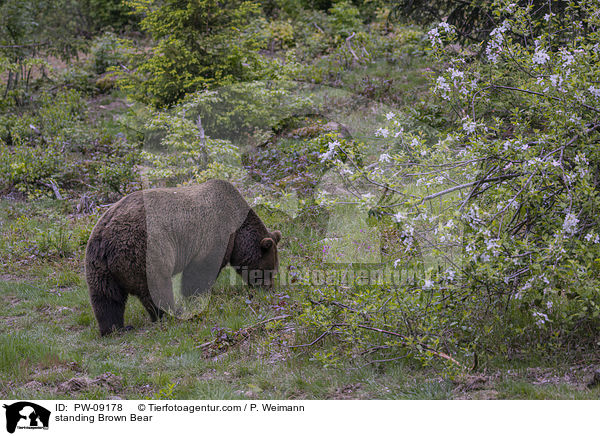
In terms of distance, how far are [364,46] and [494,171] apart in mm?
14756

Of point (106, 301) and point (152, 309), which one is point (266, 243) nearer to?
point (152, 309)

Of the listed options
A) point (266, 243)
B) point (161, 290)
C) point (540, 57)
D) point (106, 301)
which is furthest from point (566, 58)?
point (106, 301)

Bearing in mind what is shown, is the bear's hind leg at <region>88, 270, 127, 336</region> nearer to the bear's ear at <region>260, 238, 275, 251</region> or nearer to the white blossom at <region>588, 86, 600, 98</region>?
the bear's ear at <region>260, 238, 275, 251</region>

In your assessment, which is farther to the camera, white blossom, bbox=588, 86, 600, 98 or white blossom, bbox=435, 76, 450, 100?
white blossom, bbox=435, 76, 450, 100

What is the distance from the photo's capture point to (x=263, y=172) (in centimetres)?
1182

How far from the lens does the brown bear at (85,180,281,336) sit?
6512 millimetres

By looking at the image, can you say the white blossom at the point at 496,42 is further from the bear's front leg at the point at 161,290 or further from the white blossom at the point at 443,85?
the bear's front leg at the point at 161,290

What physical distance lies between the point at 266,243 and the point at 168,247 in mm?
1507

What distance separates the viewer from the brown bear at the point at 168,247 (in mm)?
6512

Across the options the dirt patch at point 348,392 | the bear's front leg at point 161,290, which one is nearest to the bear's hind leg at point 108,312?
the bear's front leg at point 161,290

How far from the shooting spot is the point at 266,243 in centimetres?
789

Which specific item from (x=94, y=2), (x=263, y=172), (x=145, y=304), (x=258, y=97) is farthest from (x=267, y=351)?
(x=94, y=2)

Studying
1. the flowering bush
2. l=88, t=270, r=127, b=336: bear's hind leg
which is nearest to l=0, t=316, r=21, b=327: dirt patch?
l=88, t=270, r=127, b=336: bear's hind leg

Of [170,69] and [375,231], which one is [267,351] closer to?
[375,231]
